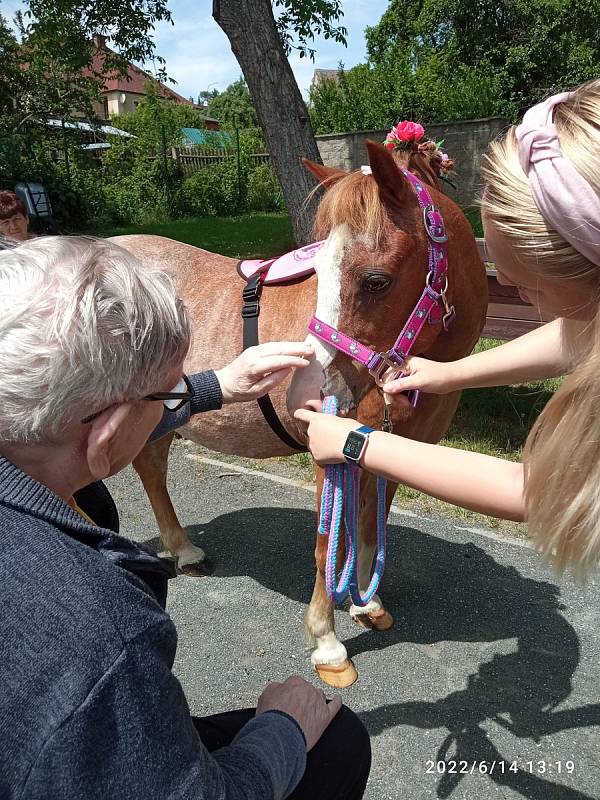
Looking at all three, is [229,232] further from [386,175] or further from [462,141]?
[386,175]

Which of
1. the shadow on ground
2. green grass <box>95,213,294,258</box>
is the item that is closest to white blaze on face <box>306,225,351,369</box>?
the shadow on ground

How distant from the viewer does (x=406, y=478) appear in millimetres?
1536

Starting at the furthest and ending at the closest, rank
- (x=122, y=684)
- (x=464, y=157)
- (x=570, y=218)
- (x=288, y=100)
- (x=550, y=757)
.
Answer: (x=464, y=157) < (x=288, y=100) < (x=550, y=757) < (x=570, y=218) < (x=122, y=684)

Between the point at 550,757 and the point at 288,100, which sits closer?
the point at 550,757

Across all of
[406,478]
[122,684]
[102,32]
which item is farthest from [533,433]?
[102,32]

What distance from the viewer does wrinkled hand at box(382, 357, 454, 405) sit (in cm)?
215

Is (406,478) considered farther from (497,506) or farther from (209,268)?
(209,268)

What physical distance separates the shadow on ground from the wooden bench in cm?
226

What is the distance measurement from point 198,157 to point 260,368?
20.5m

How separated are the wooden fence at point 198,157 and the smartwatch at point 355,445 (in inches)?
804

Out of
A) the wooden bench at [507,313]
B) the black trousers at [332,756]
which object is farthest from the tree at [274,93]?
the black trousers at [332,756]

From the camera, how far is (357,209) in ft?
→ 6.90

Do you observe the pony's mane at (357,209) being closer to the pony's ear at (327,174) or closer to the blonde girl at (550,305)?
the pony's ear at (327,174)

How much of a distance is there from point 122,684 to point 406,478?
35.1 inches
